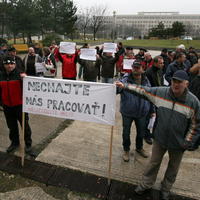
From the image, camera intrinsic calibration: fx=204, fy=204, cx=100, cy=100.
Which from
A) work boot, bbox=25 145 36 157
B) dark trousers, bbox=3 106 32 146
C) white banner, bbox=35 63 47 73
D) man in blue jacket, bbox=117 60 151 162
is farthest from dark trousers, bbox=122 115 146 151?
white banner, bbox=35 63 47 73

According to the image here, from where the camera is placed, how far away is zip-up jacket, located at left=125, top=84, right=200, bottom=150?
2502mm

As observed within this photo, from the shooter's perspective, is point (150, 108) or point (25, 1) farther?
point (25, 1)

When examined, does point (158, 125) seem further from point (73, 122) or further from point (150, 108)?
point (73, 122)

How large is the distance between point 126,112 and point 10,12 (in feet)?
86.1

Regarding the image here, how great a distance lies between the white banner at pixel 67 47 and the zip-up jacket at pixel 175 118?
13.2 feet

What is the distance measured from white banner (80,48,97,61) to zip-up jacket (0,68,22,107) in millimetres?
3025

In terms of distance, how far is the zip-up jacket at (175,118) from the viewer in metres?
2.50

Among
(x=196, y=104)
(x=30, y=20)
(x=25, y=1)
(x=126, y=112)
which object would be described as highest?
(x=25, y=1)

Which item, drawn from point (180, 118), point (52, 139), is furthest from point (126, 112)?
point (52, 139)

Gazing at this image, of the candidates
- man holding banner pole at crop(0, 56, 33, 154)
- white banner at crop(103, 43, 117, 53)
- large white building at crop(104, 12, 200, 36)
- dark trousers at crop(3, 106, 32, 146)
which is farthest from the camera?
large white building at crop(104, 12, 200, 36)

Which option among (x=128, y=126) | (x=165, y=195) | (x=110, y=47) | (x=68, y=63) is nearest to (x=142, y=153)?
(x=128, y=126)

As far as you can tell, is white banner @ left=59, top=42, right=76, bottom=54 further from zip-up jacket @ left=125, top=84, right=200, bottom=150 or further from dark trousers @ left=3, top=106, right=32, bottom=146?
zip-up jacket @ left=125, top=84, right=200, bottom=150

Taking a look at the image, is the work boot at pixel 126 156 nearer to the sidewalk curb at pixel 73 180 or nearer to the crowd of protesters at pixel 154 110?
the crowd of protesters at pixel 154 110

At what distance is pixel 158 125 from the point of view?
109 inches
